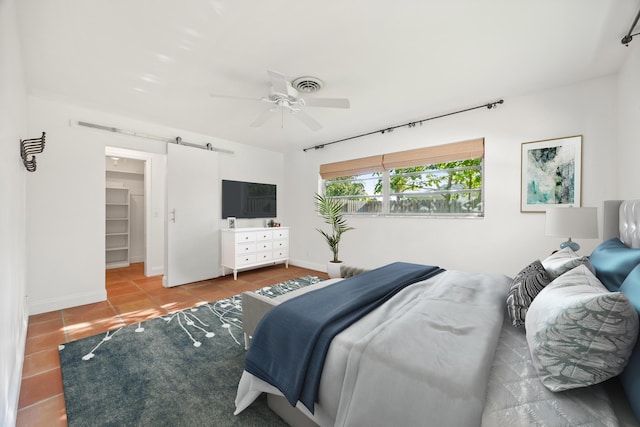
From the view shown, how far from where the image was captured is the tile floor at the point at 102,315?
1.68m

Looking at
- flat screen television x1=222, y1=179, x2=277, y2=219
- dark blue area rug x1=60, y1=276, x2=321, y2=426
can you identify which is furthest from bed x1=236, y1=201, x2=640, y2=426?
flat screen television x1=222, y1=179, x2=277, y2=219

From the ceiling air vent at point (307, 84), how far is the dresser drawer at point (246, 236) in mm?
2654

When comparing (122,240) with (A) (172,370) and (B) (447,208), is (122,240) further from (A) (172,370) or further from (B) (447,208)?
(B) (447,208)

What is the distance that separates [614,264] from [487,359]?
97cm

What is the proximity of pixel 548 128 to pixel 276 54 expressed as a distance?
2.97 metres

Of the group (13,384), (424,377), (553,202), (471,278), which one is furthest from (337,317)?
(553,202)

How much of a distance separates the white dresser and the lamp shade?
4020 mm

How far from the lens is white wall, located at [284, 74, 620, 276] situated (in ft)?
8.93

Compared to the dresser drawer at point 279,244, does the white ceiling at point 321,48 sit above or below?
above

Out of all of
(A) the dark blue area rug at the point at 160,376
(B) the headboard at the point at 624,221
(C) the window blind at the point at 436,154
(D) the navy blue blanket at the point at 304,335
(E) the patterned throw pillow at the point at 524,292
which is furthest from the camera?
(C) the window blind at the point at 436,154

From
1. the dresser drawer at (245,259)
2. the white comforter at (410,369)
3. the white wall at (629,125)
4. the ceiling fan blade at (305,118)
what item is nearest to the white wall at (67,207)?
the dresser drawer at (245,259)

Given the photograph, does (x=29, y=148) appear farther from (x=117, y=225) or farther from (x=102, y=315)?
(x=117, y=225)

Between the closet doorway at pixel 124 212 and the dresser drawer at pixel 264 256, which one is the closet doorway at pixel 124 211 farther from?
the dresser drawer at pixel 264 256

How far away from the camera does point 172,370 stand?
195cm
